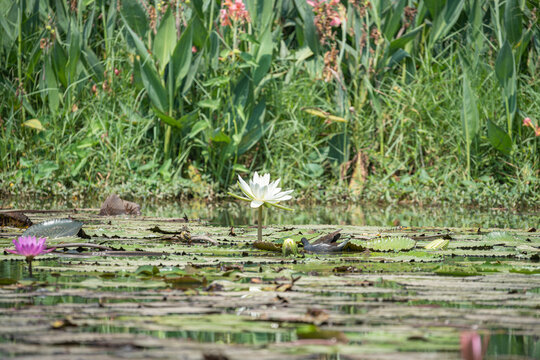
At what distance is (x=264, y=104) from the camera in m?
7.23

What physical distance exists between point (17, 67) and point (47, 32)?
1.76 feet

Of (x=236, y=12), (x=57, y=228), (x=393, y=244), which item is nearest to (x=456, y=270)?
(x=393, y=244)

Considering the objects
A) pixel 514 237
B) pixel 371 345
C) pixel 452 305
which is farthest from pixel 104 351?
pixel 514 237

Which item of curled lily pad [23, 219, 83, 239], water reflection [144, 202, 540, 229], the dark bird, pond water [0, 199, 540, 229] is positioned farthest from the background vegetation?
the dark bird

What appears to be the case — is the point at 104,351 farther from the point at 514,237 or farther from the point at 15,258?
the point at 514,237

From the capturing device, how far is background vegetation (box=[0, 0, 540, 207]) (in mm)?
6707

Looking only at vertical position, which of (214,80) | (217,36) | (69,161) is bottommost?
(69,161)

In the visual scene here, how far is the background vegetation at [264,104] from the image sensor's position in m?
6.71

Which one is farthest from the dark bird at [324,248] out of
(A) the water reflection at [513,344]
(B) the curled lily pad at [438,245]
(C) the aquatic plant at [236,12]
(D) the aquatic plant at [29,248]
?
(C) the aquatic plant at [236,12]

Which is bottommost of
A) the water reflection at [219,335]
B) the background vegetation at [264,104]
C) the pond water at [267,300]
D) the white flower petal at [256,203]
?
the water reflection at [219,335]

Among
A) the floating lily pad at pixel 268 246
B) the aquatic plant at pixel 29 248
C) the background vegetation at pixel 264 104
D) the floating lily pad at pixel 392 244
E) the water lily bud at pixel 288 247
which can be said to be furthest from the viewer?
the background vegetation at pixel 264 104

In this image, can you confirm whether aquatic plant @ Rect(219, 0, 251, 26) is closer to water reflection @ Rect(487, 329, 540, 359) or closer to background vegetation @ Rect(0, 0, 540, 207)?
background vegetation @ Rect(0, 0, 540, 207)

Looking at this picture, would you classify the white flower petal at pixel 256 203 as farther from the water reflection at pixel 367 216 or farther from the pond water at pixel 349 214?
the water reflection at pixel 367 216

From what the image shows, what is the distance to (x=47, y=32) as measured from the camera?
23.8 feet
